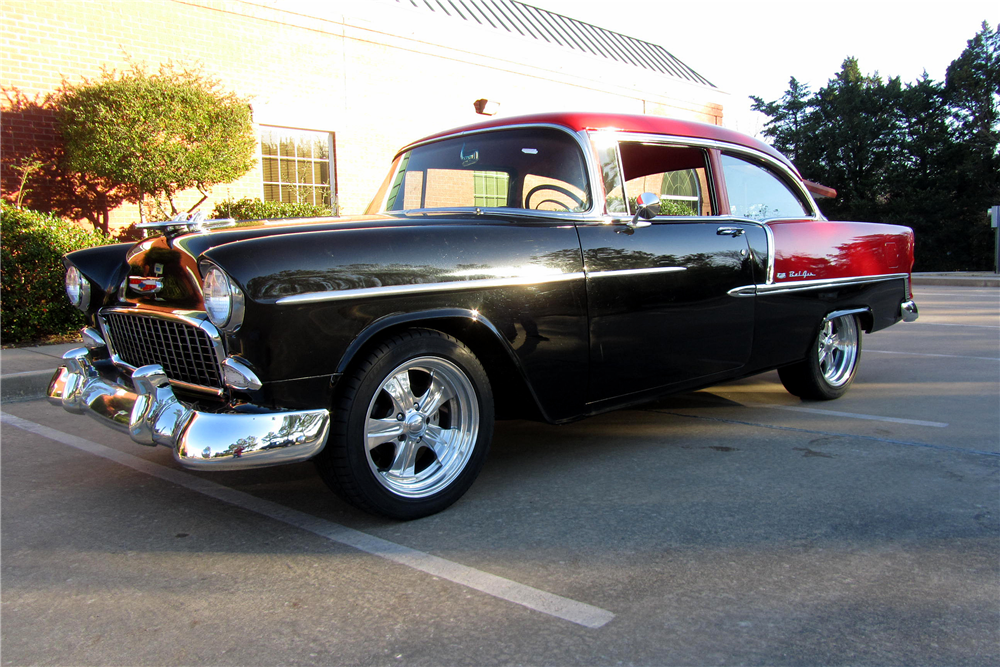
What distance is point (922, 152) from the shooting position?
30.5 m

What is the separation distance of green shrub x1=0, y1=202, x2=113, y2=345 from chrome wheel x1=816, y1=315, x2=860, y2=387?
7078 millimetres

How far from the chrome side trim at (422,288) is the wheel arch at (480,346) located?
3.5 inches

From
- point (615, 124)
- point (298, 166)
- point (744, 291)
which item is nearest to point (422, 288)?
point (615, 124)

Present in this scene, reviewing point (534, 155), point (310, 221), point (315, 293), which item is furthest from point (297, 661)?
point (534, 155)

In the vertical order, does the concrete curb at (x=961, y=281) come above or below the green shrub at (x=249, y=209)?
below

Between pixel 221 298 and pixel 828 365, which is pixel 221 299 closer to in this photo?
pixel 221 298

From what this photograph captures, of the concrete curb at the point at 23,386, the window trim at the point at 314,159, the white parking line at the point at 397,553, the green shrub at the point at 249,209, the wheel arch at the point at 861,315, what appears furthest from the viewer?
the window trim at the point at 314,159

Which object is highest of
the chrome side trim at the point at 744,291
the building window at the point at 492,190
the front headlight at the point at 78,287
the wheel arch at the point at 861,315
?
the building window at the point at 492,190

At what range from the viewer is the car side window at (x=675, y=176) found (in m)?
4.12

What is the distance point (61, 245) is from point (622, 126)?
6.69 m

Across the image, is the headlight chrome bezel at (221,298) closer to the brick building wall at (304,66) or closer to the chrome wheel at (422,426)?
the chrome wheel at (422,426)

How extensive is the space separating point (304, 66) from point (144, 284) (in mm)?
10536

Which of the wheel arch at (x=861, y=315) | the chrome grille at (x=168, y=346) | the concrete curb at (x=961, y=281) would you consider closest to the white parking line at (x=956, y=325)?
the wheel arch at (x=861, y=315)

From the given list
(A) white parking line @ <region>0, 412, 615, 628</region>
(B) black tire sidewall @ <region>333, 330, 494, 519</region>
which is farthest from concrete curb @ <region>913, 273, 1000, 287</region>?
(A) white parking line @ <region>0, 412, 615, 628</region>
